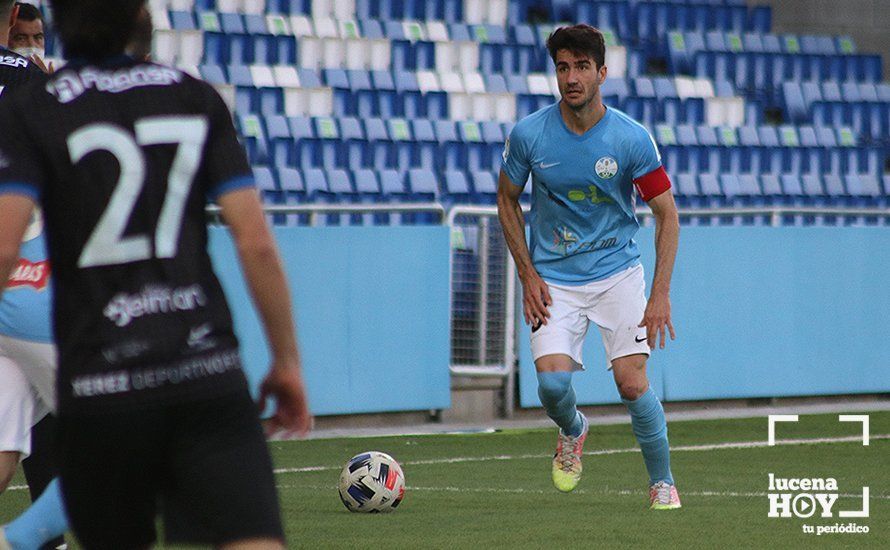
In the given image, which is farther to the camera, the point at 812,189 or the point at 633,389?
the point at 812,189

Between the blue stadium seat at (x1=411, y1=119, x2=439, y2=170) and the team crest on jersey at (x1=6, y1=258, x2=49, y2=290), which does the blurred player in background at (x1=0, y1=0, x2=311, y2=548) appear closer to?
the team crest on jersey at (x1=6, y1=258, x2=49, y2=290)

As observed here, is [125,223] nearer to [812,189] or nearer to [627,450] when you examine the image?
[627,450]

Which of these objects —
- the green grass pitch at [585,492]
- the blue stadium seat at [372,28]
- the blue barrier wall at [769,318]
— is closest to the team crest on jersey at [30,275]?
the green grass pitch at [585,492]

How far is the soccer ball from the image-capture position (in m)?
7.80

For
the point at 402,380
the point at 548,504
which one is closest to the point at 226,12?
the point at 402,380

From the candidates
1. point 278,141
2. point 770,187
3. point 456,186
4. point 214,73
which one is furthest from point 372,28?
point 770,187

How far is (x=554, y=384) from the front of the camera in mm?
7715

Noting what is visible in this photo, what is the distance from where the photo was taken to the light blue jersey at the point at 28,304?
522cm

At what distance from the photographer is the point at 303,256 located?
469 inches

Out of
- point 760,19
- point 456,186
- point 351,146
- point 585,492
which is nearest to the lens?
point 585,492

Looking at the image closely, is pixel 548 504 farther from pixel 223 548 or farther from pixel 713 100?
pixel 713 100

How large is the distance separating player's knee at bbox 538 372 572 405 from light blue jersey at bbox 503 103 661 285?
428 millimetres

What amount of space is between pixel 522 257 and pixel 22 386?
3001 mm

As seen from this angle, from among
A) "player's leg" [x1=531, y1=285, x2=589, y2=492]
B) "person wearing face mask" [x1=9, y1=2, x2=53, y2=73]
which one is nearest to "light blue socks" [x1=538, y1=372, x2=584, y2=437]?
"player's leg" [x1=531, y1=285, x2=589, y2=492]
